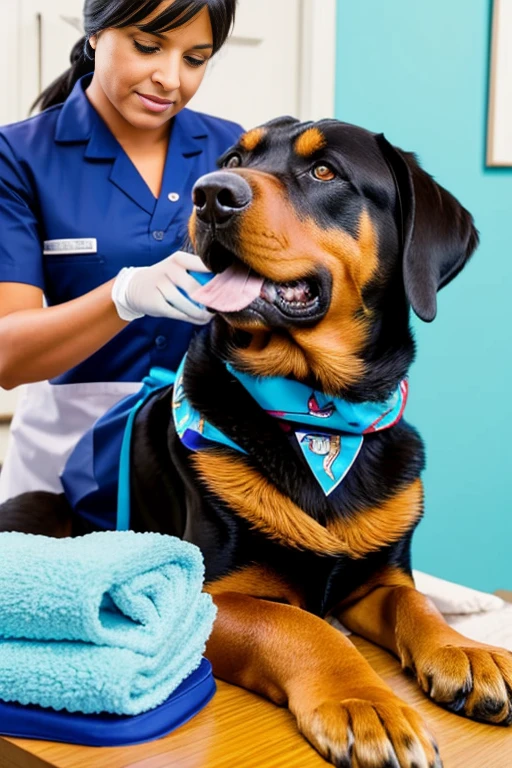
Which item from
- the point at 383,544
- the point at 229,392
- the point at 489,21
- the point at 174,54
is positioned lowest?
the point at 383,544

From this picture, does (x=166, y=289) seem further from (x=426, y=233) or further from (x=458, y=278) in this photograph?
(x=458, y=278)

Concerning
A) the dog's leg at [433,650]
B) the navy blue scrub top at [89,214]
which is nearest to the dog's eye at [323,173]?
the navy blue scrub top at [89,214]

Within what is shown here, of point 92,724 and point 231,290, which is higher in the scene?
point 231,290

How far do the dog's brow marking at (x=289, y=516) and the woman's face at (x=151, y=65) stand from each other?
1.98 ft

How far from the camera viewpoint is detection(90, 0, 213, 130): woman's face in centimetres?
135

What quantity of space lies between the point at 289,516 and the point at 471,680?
262mm

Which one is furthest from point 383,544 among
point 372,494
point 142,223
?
point 142,223

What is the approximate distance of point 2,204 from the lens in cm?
146

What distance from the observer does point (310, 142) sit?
1.18 m

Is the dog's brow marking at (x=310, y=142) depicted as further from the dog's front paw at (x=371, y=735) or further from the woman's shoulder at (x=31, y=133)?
the dog's front paw at (x=371, y=735)

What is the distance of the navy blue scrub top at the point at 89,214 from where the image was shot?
147 cm

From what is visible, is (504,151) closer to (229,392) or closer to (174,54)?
(174,54)

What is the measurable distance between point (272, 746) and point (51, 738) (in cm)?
20

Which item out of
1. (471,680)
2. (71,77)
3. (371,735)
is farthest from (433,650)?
(71,77)
